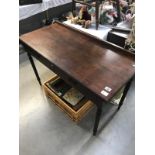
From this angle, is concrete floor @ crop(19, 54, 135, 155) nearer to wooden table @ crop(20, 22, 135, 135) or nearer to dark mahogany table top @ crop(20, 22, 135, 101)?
wooden table @ crop(20, 22, 135, 135)

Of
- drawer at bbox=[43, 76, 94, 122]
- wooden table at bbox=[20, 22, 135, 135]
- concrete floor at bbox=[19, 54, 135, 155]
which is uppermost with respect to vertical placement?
wooden table at bbox=[20, 22, 135, 135]

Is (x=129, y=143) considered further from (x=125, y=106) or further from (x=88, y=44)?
(x=88, y=44)

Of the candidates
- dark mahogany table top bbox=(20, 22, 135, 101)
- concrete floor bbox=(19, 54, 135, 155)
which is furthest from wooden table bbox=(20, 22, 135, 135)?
concrete floor bbox=(19, 54, 135, 155)

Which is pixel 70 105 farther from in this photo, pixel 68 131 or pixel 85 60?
pixel 85 60

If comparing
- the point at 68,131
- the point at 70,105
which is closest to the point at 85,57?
the point at 70,105

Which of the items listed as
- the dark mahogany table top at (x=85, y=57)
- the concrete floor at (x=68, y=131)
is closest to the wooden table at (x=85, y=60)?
the dark mahogany table top at (x=85, y=57)

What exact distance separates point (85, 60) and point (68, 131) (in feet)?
2.53

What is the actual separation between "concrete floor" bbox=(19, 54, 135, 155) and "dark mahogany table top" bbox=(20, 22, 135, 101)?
2.32 feet

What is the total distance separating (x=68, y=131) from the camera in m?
1.60

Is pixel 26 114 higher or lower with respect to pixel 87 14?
lower

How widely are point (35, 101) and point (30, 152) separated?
Result: 0.58 m

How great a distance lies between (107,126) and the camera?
1.63 m

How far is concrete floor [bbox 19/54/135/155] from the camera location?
148 cm
